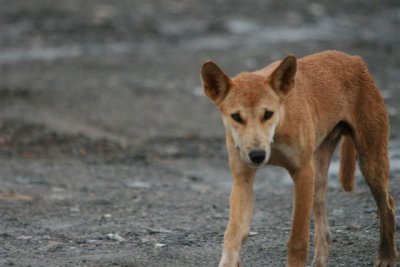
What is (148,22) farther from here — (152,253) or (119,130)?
(152,253)

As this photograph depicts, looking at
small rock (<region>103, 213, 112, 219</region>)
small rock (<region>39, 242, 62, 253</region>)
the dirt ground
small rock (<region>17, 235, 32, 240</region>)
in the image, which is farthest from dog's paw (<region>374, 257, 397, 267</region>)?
small rock (<region>17, 235, 32, 240</region>)

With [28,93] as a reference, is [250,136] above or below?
above

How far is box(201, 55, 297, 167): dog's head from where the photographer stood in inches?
249

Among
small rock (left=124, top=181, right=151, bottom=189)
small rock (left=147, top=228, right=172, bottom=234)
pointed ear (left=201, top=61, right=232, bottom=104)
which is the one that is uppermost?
pointed ear (left=201, top=61, right=232, bottom=104)

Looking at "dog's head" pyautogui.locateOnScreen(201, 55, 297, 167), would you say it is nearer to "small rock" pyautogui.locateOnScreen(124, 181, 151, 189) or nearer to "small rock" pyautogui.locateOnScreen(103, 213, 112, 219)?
"small rock" pyautogui.locateOnScreen(103, 213, 112, 219)

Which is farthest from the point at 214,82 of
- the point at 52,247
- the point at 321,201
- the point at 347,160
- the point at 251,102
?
the point at 52,247

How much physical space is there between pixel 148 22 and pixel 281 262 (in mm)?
12146

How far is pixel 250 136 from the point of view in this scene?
20.8 ft

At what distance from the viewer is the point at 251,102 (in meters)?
6.52

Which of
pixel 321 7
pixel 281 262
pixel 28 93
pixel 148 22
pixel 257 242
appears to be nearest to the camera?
pixel 281 262

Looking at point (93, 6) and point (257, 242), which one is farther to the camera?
point (93, 6)

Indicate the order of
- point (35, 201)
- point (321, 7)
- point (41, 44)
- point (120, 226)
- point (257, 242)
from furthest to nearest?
point (321, 7), point (41, 44), point (35, 201), point (120, 226), point (257, 242)

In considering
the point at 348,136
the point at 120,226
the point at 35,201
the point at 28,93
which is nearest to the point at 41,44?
the point at 28,93

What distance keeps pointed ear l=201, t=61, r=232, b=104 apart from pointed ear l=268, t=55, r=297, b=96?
10.9 inches
